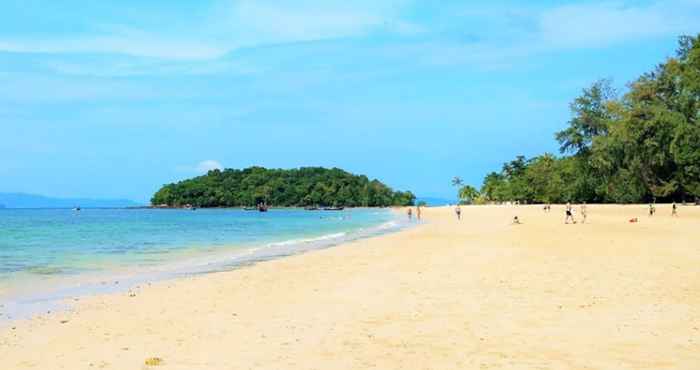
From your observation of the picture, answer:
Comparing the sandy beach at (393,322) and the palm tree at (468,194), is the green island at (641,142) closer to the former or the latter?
the sandy beach at (393,322)

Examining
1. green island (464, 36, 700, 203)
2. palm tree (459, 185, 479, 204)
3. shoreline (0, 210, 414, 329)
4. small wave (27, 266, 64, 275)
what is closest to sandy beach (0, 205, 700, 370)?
shoreline (0, 210, 414, 329)

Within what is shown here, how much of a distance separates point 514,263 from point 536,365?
10.1 metres

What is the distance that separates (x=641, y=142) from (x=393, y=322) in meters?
69.7

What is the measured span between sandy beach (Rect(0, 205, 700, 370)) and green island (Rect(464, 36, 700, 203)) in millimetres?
53424

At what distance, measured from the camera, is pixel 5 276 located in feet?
59.5

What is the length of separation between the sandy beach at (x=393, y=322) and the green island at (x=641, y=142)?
53424 mm

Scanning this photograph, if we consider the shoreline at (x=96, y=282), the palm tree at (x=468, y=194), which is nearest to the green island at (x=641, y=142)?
the shoreline at (x=96, y=282)

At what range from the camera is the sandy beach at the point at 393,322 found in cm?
726

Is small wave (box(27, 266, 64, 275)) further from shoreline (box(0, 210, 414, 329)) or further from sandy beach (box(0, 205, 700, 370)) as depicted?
sandy beach (box(0, 205, 700, 370))

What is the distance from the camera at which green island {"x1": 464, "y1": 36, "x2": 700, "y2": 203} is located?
63188 millimetres

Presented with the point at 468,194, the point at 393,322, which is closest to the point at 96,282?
the point at 393,322

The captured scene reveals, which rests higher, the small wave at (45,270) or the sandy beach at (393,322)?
the sandy beach at (393,322)

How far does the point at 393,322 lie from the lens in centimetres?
930

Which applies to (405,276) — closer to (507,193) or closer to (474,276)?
(474,276)
